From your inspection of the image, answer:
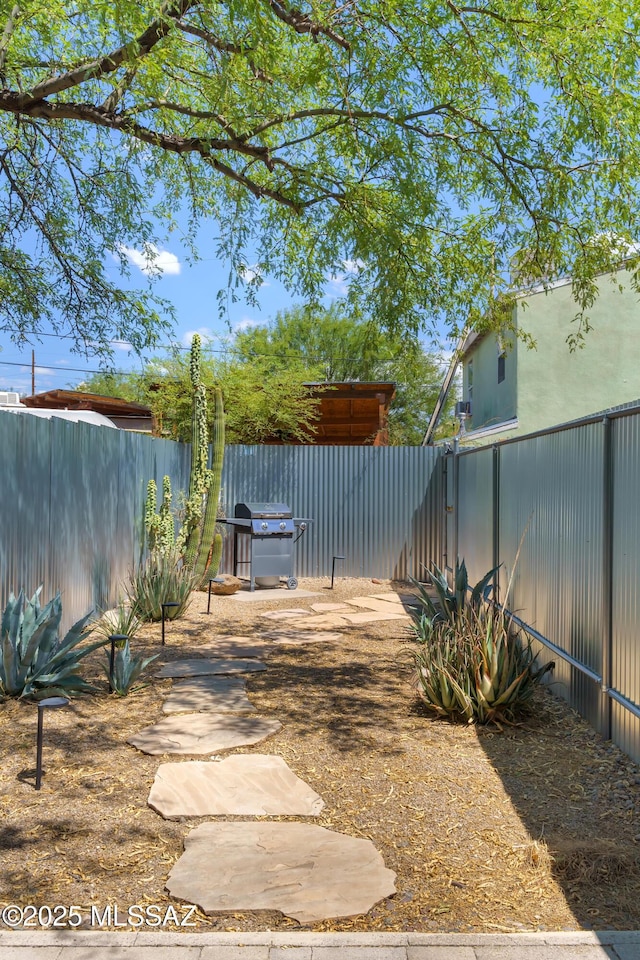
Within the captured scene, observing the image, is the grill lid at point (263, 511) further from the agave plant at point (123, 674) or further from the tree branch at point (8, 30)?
the tree branch at point (8, 30)

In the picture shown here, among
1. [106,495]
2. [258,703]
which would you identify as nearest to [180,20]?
[106,495]

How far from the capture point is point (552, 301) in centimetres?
1321

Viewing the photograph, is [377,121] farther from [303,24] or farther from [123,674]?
[123,674]

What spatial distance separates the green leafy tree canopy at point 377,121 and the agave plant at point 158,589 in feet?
10.5

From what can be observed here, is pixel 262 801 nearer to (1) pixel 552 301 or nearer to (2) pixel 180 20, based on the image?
(2) pixel 180 20

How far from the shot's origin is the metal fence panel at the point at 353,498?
12453 millimetres

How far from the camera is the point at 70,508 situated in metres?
7.13

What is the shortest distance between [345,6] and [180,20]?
1354mm

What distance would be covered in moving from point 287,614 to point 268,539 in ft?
6.52

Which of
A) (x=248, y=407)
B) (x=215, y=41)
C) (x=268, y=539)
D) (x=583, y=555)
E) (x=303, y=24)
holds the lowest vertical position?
(x=268, y=539)

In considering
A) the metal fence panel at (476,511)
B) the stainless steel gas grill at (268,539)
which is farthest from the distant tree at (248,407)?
the metal fence panel at (476,511)

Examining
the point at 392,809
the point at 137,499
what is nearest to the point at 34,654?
the point at 392,809

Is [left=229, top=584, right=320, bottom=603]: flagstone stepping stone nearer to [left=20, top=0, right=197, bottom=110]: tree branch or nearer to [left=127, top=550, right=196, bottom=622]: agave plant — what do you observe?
[left=127, top=550, right=196, bottom=622]: agave plant

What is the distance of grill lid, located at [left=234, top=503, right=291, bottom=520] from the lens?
11.0m
